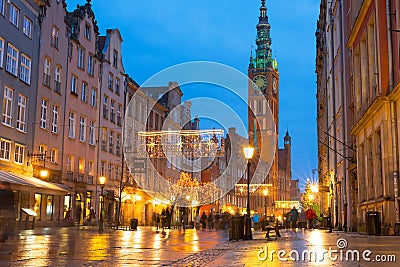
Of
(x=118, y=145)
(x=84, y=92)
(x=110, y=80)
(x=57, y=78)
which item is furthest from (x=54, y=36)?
(x=118, y=145)

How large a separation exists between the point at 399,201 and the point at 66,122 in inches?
1109

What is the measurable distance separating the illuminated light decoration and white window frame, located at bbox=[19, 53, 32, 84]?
12905 millimetres

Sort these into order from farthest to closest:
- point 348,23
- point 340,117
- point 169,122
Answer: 1. point 169,122
2. point 340,117
3. point 348,23

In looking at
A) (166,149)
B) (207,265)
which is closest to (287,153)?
(166,149)

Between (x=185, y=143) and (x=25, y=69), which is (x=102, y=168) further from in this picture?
(x=25, y=69)

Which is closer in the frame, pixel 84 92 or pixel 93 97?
A: pixel 84 92

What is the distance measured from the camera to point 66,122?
Answer: 139 feet

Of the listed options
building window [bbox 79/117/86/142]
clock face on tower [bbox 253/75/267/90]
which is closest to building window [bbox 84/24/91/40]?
building window [bbox 79/117/86/142]

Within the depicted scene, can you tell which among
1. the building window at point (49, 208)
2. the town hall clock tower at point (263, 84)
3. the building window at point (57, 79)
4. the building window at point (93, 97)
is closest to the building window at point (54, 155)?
the building window at point (49, 208)

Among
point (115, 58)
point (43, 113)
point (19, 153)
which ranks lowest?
point (19, 153)

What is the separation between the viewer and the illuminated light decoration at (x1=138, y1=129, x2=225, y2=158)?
42.0m

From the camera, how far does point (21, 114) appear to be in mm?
35062

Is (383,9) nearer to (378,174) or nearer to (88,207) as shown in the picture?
(378,174)

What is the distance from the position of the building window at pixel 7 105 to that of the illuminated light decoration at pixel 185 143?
47.0ft
